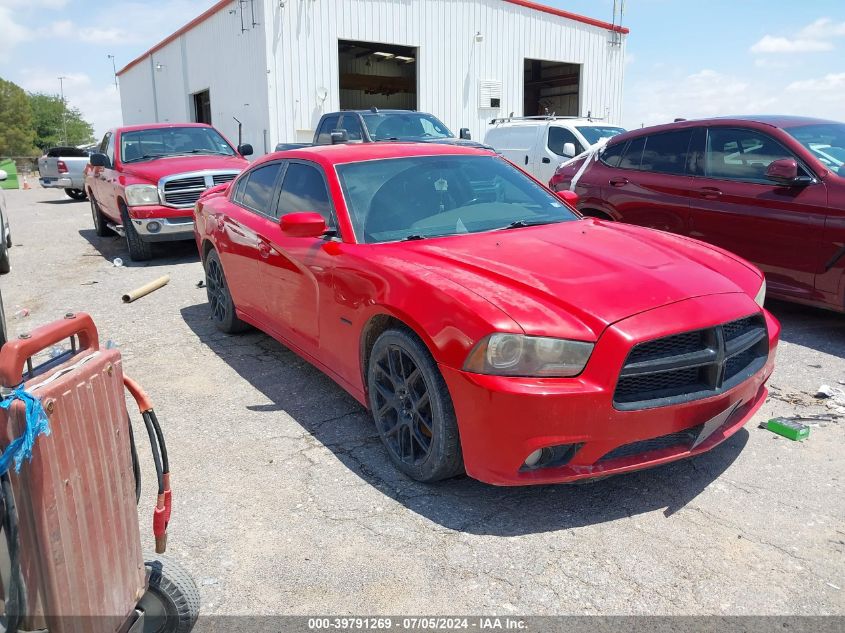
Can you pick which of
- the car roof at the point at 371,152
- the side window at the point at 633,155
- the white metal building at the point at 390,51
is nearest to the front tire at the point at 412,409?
the car roof at the point at 371,152

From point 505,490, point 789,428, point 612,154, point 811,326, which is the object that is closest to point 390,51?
point 612,154

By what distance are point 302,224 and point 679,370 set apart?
2.10m

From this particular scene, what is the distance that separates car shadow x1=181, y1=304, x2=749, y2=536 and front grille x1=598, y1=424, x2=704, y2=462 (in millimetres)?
314

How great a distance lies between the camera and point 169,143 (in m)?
10.6

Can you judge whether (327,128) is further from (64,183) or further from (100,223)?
(64,183)

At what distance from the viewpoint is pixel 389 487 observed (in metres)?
3.45

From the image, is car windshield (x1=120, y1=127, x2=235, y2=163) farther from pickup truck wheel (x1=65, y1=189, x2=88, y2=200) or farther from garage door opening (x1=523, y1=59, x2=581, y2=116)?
garage door opening (x1=523, y1=59, x2=581, y2=116)

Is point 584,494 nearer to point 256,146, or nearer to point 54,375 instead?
point 54,375

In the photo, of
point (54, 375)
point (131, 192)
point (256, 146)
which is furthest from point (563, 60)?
point (54, 375)

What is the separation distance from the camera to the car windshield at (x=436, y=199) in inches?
160

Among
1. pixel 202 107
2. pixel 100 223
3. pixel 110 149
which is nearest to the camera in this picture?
pixel 110 149

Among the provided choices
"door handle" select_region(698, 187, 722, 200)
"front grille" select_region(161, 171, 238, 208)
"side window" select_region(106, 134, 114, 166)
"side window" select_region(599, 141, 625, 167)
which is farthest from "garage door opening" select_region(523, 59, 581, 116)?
"door handle" select_region(698, 187, 722, 200)

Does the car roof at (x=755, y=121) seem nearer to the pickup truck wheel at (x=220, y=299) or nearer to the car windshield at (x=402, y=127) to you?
the pickup truck wheel at (x=220, y=299)

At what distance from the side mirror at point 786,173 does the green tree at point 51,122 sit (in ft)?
286
